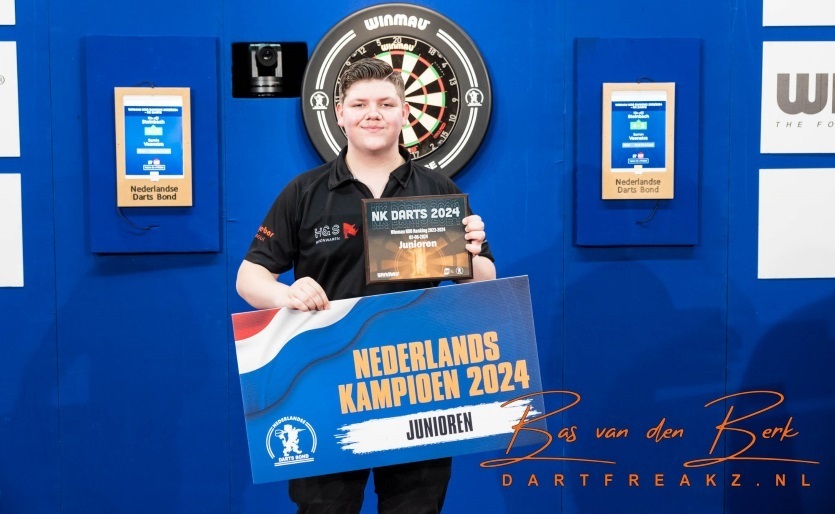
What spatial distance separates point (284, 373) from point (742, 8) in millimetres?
2192

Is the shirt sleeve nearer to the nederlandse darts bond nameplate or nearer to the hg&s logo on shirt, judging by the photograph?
the hg&s logo on shirt

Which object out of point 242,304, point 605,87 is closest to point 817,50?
point 605,87

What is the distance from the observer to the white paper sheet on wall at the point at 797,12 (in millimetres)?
3100

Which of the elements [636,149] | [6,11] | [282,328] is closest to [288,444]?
[282,328]

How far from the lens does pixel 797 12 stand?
10.2ft

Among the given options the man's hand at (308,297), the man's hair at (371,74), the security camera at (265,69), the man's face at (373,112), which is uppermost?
the security camera at (265,69)

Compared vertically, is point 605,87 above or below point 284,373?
above

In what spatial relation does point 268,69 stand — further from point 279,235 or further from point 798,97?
point 798,97

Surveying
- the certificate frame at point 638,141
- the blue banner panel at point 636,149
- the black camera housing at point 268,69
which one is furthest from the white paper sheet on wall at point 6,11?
the certificate frame at point 638,141

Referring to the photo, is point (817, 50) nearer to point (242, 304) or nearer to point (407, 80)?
point (407, 80)

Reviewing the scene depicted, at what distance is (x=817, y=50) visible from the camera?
311 cm

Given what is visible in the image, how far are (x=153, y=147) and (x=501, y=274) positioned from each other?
134 centimetres

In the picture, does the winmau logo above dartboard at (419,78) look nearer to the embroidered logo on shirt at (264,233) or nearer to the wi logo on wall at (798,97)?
the embroidered logo on shirt at (264,233)
